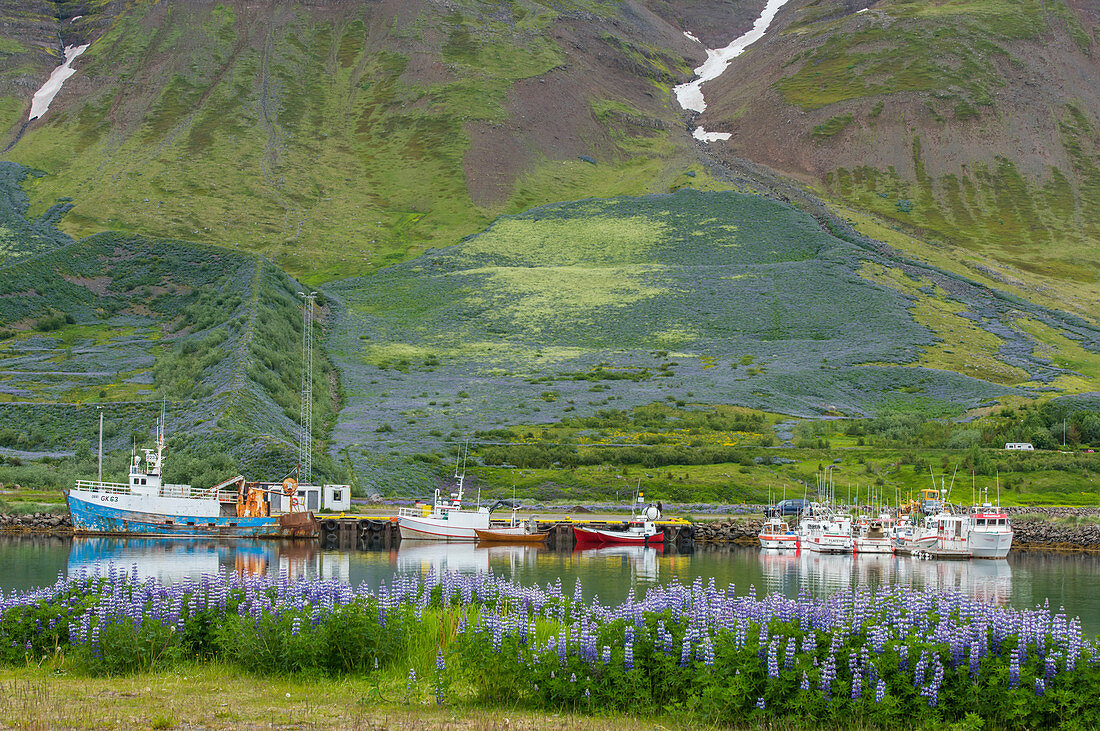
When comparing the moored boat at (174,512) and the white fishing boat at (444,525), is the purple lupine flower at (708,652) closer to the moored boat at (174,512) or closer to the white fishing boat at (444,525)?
the moored boat at (174,512)

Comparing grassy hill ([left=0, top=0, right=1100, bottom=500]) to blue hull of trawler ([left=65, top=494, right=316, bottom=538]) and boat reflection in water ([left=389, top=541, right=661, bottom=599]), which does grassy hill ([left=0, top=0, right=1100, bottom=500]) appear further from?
boat reflection in water ([left=389, top=541, right=661, bottom=599])

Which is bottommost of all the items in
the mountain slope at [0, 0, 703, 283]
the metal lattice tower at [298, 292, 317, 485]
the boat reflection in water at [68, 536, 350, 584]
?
the boat reflection in water at [68, 536, 350, 584]

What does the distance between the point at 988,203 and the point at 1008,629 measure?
191 m

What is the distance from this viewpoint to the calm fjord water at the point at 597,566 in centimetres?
3619

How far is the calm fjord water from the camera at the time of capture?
119ft

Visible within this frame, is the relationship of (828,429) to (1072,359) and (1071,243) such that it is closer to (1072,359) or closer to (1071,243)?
(1072,359)

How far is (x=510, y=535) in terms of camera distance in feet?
191

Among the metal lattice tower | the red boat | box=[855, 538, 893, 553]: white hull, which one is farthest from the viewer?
the metal lattice tower

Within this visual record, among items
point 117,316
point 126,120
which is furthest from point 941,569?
point 126,120

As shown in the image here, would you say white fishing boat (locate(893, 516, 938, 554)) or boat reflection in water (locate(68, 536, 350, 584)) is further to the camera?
white fishing boat (locate(893, 516, 938, 554))

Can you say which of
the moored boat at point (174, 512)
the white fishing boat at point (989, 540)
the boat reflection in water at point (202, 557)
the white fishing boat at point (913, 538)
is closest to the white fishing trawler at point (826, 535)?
the white fishing boat at point (913, 538)

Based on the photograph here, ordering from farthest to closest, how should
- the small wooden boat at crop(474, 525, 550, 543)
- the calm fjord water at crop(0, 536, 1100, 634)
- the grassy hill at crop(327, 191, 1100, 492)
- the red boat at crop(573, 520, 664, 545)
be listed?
the grassy hill at crop(327, 191, 1100, 492) → the red boat at crop(573, 520, 664, 545) → the small wooden boat at crop(474, 525, 550, 543) → the calm fjord water at crop(0, 536, 1100, 634)

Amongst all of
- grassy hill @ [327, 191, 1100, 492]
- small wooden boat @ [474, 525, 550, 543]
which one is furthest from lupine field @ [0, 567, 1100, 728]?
grassy hill @ [327, 191, 1100, 492]

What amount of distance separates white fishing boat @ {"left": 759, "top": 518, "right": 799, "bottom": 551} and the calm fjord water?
91cm
